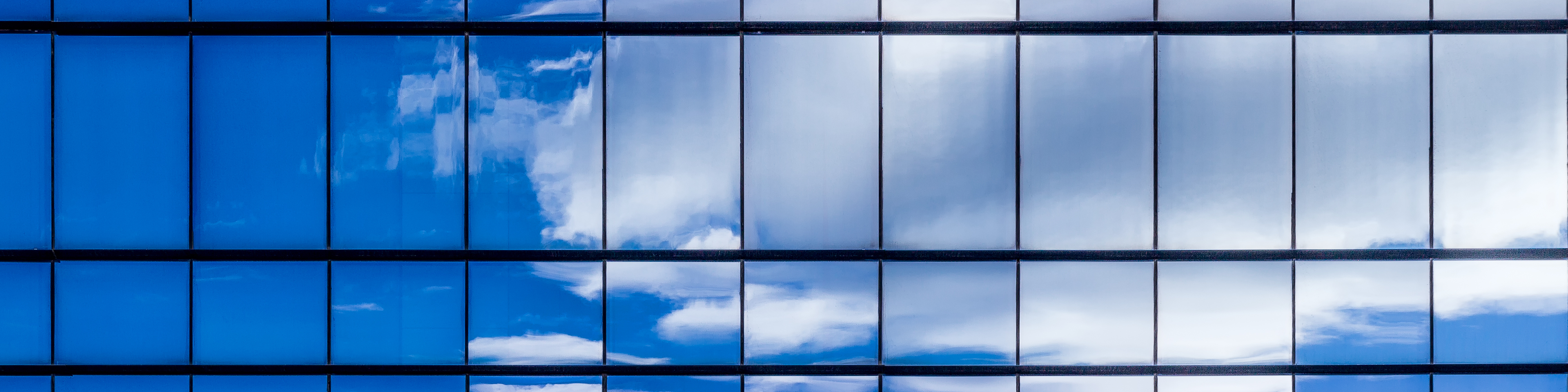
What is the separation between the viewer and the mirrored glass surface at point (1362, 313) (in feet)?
19.6

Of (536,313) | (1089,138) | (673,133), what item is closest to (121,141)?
(536,313)

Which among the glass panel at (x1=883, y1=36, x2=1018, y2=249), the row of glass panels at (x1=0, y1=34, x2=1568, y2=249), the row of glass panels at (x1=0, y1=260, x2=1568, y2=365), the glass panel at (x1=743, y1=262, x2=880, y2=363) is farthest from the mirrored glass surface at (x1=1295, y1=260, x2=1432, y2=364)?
the glass panel at (x1=743, y1=262, x2=880, y2=363)

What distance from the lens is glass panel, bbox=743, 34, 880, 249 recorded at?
19.4 feet

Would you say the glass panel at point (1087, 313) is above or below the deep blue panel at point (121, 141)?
below

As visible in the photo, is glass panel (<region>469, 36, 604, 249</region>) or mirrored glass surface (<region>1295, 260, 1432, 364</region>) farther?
mirrored glass surface (<region>1295, 260, 1432, 364</region>)

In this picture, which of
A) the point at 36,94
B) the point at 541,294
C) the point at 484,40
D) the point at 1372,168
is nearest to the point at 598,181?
the point at 541,294

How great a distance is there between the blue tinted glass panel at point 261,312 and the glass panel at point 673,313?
99.6 inches

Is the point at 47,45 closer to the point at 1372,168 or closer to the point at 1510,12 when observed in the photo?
the point at 1372,168

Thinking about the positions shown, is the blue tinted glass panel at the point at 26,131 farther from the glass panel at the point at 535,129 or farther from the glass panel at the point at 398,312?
the glass panel at the point at 535,129

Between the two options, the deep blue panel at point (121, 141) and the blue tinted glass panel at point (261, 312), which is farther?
the blue tinted glass panel at point (261, 312)

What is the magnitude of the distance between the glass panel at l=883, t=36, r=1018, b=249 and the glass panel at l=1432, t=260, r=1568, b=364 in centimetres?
383

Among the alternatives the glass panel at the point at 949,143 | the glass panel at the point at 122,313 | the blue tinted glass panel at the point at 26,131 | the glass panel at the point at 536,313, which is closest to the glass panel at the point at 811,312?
the glass panel at the point at 949,143

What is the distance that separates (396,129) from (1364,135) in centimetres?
814

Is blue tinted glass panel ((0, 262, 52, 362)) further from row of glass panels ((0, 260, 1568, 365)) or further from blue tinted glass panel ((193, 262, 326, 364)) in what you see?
blue tinted glass panel ((193, 262, 326, 364))
